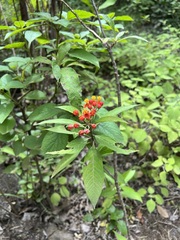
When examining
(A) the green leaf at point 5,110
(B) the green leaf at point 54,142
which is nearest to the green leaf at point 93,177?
(B) the green leaf at point 54,142

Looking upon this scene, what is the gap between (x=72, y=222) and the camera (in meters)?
1.61

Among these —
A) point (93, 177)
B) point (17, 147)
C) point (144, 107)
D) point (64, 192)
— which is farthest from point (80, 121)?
point (144, 107)

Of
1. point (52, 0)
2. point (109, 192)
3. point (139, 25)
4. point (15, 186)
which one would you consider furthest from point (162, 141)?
point (139, 25)

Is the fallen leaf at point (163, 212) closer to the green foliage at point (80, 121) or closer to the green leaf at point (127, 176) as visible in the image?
the green foliage at point (80, 121)

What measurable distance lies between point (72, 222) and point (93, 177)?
0.92m

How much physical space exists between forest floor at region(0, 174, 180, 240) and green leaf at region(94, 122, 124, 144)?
842mm

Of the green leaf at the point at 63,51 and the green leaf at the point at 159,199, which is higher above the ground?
the green leaf at the point at 63,51

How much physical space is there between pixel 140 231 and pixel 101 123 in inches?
37.0

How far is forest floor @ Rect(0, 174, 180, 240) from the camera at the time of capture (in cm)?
153

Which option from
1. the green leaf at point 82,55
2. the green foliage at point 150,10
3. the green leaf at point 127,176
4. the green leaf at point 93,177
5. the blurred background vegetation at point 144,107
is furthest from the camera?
the green foliage at point 150,10

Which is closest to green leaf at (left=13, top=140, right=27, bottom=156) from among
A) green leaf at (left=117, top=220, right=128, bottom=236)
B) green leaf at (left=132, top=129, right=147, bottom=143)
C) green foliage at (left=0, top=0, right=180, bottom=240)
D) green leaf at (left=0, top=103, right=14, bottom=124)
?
green foliage at (left=0, top=0, right=180, bottom=240)

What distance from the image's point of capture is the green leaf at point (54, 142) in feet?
3.21

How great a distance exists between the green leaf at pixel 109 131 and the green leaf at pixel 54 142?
0.51 ft

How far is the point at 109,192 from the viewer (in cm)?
128
